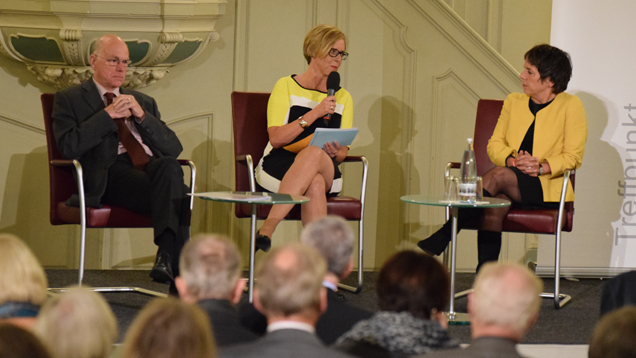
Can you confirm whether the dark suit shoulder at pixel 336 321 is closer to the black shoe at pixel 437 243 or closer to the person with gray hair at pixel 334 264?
the person with gray hair at pixel 334 264

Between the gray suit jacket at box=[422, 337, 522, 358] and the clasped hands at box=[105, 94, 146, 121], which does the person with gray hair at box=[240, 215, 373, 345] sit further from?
the clasped hands at box=[105, 94, 146, 121]

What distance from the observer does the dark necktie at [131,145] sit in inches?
142

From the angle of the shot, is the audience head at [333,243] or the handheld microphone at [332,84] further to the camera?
the handheld microphone at [332,84]

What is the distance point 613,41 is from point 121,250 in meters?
2.93

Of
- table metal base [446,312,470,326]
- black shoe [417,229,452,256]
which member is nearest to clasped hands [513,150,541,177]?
black shoe [417,229,452,256]

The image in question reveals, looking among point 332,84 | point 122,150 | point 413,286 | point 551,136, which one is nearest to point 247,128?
point 332,84

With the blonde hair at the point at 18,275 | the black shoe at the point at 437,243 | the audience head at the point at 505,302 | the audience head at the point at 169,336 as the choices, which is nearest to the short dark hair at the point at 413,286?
the audience head at the point at 505,302

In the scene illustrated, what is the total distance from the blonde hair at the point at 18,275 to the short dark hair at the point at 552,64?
2.73 metres

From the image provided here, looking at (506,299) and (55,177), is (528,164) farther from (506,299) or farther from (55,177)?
(506,299)


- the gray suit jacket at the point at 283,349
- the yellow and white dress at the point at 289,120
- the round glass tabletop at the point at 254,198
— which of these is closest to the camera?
the gray suit jacket at the point at 283,349

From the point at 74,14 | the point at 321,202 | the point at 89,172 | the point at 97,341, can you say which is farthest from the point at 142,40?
the point at 97,341

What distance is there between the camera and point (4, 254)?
160 centimetres

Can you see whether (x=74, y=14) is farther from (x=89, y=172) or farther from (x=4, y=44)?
(x=89, y=172)

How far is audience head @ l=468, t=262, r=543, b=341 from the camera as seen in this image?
58.1 inches
